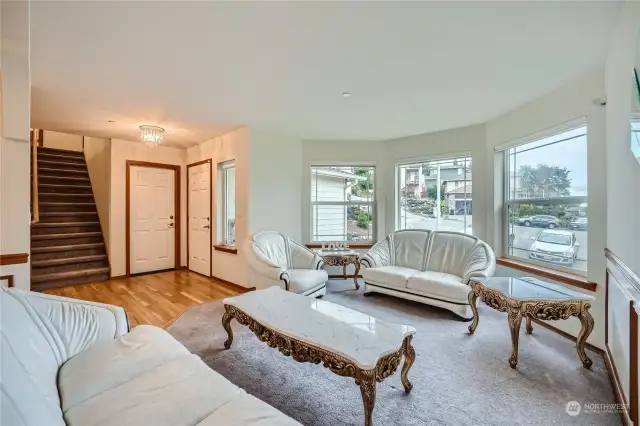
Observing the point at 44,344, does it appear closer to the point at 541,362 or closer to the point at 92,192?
the point at 541,362

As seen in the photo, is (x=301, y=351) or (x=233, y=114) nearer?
(x=301, y=351)

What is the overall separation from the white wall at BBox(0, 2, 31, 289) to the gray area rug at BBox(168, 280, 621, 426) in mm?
1408

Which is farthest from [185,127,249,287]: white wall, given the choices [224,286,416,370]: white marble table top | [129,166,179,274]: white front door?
[224,286,416,370]: white marble table top

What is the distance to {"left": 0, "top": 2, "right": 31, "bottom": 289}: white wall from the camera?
2.04 meters

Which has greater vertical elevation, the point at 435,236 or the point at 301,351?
the point at 435,236

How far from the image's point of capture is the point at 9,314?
1.21m

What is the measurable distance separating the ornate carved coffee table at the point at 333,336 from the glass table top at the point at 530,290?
1.07 metres

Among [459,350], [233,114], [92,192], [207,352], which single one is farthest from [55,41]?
[92,192]

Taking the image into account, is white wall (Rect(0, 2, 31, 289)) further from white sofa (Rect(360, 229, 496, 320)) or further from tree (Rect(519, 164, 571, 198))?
tree (Rect(519, 164, 571, 198))

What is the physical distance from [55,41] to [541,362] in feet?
A: 14.0

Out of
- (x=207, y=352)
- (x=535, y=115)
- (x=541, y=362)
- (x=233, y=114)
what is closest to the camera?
(x=541, y=362)

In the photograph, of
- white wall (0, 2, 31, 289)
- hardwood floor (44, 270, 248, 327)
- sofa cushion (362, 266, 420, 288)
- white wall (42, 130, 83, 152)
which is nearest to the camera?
white wall (0, 2, 31, 289)

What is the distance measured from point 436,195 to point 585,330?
2685 mm

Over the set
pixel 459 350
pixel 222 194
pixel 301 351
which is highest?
pixel 222 194
